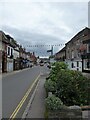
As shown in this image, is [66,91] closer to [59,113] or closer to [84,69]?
[59,113]

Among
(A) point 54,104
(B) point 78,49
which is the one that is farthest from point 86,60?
(A) point 54,104

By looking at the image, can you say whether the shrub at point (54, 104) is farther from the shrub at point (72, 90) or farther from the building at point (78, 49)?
the building at point (78, 49)

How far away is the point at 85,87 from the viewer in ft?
35.5

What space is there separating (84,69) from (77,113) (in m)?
44.4

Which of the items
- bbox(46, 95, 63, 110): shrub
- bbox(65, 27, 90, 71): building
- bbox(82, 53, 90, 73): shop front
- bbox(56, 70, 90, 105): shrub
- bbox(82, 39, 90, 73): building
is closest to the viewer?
bbox(46, 95, 63, 110): shrub

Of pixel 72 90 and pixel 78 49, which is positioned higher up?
pixel 78 49

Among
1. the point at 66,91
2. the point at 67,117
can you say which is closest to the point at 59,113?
the point at 67,117

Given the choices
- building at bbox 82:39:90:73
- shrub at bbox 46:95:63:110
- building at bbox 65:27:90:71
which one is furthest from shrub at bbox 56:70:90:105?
building at bbox 65:27:90:71

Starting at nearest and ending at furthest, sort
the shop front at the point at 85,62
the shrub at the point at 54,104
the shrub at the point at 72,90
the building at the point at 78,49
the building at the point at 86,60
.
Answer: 1. the shrub at the point at 54,104
2. the shrub at the point at 72,90
3. the building at the point at 86,60
4. the shop front at the point at 85,62
5. the building at the point at 78,49

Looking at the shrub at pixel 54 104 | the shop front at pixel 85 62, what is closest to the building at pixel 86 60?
the shop front at pixel 85 62

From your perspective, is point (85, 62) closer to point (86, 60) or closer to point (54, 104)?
point (86, 60)

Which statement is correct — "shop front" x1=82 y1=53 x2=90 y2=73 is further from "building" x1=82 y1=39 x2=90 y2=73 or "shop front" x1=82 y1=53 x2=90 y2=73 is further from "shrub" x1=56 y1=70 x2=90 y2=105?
"shrub" x1=56 y1=70 x2=90 y2=105

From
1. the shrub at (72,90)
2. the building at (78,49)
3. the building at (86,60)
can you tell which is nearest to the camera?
the shrub at (72,90)

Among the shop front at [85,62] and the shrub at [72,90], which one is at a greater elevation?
the shop front at [85,62]
